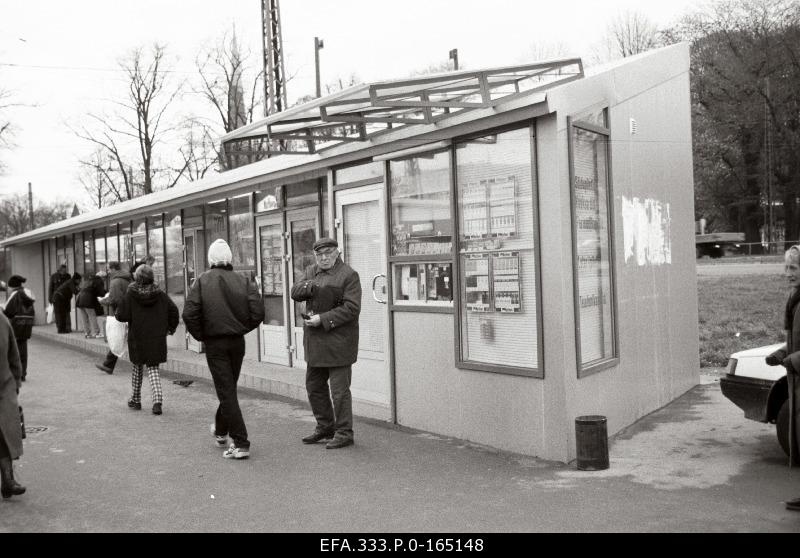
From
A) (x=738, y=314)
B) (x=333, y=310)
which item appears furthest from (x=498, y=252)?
(x=738, y=314)

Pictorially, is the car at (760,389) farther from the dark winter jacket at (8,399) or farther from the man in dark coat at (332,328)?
the dark winter jacket at (8,399)

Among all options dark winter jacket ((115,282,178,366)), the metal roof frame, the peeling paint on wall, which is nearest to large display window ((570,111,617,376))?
the peeling paint on wall

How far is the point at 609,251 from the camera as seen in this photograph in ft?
25.6

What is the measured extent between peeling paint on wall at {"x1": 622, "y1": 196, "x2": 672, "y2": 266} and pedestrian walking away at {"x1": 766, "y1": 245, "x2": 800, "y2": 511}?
259 cm

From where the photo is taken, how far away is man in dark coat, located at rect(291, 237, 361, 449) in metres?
7.40

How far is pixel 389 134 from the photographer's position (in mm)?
8445

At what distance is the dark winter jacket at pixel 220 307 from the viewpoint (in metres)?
7.05

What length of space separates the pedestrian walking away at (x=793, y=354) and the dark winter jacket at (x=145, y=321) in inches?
254

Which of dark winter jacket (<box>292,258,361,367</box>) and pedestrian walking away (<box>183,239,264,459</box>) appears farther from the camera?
dark winter jacket (<box>292,258,361,367</box>)

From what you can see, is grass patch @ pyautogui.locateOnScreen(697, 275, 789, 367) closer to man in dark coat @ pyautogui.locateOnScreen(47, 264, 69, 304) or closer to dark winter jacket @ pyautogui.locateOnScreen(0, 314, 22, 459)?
dark winter jacket @ pyautogui.locateOnScreen(0, 314, 22, 459)
